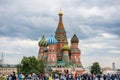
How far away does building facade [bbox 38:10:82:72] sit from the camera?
111938 mm

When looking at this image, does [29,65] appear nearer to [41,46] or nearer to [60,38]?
[60,38]

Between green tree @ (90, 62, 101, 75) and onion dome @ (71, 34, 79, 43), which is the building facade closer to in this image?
onion dome @ (71, 34, 79, 43)

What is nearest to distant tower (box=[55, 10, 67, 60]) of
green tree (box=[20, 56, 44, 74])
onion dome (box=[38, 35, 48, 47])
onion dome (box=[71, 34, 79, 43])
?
onion dome (box=[71, 34, 79, 43])

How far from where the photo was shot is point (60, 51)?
117062mm

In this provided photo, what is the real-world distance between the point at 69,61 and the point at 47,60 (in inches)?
325

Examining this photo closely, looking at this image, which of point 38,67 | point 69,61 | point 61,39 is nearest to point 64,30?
point 61,39

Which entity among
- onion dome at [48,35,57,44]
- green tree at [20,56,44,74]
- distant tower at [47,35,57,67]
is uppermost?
onion dome at [48,35,57,44]

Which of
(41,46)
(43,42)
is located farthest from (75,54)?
(41,46)

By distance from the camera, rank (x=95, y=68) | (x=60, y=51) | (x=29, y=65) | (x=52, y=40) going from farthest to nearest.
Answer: (x=95, y=68)
(x=60, y=51)
(x=52, y=40)
(x=29, y=65)

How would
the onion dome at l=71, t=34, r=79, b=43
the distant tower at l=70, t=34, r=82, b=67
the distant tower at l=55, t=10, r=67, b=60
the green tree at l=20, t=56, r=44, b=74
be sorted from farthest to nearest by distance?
the onion dome at l=71, t=34, r=79, b=43, the distant tower at l=70, t=34, r=82, b=67, the distant tower at l=55, t=10, r=67, b=60, the green tree at l=20, t=56, r=44, b=74

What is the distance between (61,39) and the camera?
117625 mm

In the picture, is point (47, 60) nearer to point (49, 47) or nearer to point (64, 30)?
point (49, 47)

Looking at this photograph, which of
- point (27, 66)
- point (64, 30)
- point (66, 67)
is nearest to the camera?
point (27, 66)

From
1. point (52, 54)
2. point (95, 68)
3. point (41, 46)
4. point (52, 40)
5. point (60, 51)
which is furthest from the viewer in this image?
point (95, 68)
